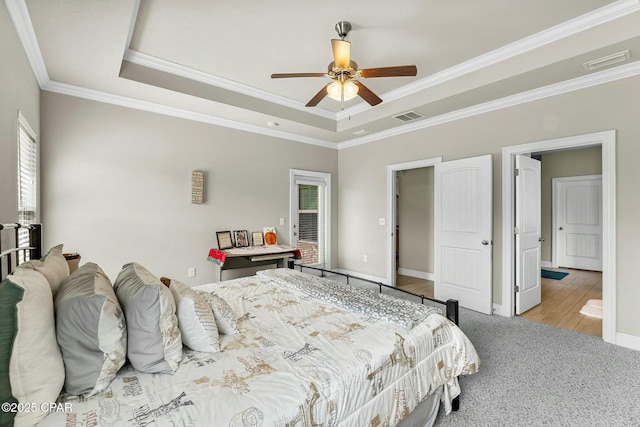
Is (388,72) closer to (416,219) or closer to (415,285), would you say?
(415,285)

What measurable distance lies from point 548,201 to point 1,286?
854cm

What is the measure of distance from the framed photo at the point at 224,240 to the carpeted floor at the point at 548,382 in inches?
128

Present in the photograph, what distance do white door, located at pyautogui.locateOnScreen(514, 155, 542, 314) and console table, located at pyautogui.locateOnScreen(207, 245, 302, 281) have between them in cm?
291

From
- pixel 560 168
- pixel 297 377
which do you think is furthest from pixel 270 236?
pixel 560 168

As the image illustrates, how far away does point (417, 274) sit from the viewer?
578 centimetres

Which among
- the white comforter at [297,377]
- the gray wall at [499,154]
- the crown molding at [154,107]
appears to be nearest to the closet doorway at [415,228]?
the gray wall at [499,154]

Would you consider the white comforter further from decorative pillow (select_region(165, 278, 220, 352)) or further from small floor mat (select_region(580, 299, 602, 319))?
small floor mat (select_region(580, 299, 602, 319))

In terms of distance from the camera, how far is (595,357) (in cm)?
263

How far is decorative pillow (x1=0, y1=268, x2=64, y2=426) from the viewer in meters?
0.89

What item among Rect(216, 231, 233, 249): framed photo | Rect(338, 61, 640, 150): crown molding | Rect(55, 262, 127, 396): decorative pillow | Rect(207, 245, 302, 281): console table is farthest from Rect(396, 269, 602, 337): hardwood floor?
Rect(55, 262, 127, 396): decorative pillow

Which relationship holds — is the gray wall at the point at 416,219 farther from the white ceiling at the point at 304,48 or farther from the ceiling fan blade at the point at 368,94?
the ceiling fan blade at the point at 368,94

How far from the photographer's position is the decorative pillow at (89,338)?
3.54 feet

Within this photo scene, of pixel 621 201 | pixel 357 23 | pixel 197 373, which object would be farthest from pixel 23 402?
pixel 621 201

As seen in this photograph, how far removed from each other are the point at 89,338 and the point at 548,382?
9.73 feet
